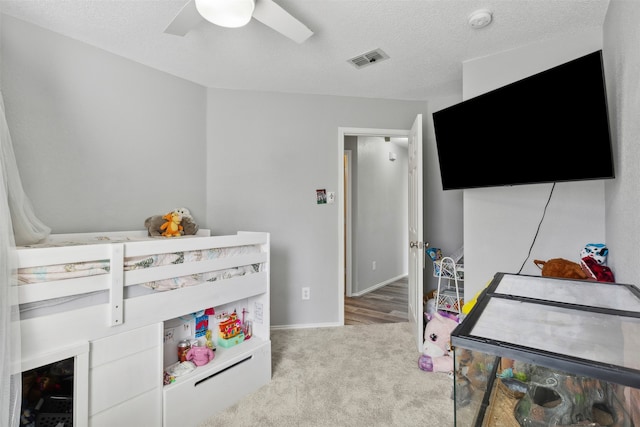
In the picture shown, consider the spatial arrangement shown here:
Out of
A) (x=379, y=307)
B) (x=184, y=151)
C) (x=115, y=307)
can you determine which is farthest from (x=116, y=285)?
(x=379, y=307)

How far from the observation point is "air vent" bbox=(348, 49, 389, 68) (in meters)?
2.26

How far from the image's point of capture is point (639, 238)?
1.16 meters

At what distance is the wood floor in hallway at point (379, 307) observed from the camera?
11.2 feet

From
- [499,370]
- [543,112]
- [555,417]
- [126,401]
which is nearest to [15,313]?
[126,401]

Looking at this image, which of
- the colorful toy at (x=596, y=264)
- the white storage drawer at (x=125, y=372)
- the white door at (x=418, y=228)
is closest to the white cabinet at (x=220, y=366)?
the white storage drawer at (x=125, y=372)

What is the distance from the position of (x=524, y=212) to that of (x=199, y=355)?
2285 millimetres

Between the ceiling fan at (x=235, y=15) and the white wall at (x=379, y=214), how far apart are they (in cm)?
290

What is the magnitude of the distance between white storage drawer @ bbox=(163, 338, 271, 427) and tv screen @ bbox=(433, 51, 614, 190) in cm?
176

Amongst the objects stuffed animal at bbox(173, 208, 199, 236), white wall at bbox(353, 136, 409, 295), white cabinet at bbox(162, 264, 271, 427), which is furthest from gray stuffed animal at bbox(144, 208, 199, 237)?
white wall at bbox(353, 136, 409, 295)

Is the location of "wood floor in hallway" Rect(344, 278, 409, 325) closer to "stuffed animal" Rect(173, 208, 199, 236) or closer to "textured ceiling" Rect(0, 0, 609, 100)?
"stuffed animal" Rect(173, 208, 199, 236)

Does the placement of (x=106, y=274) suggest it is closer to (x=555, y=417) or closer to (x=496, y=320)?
(x=496, y=320)

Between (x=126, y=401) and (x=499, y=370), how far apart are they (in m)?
1.56

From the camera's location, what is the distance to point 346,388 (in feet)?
6.78

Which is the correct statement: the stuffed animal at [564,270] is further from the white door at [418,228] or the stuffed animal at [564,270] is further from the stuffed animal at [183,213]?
the stuffed animal at [183,213]
